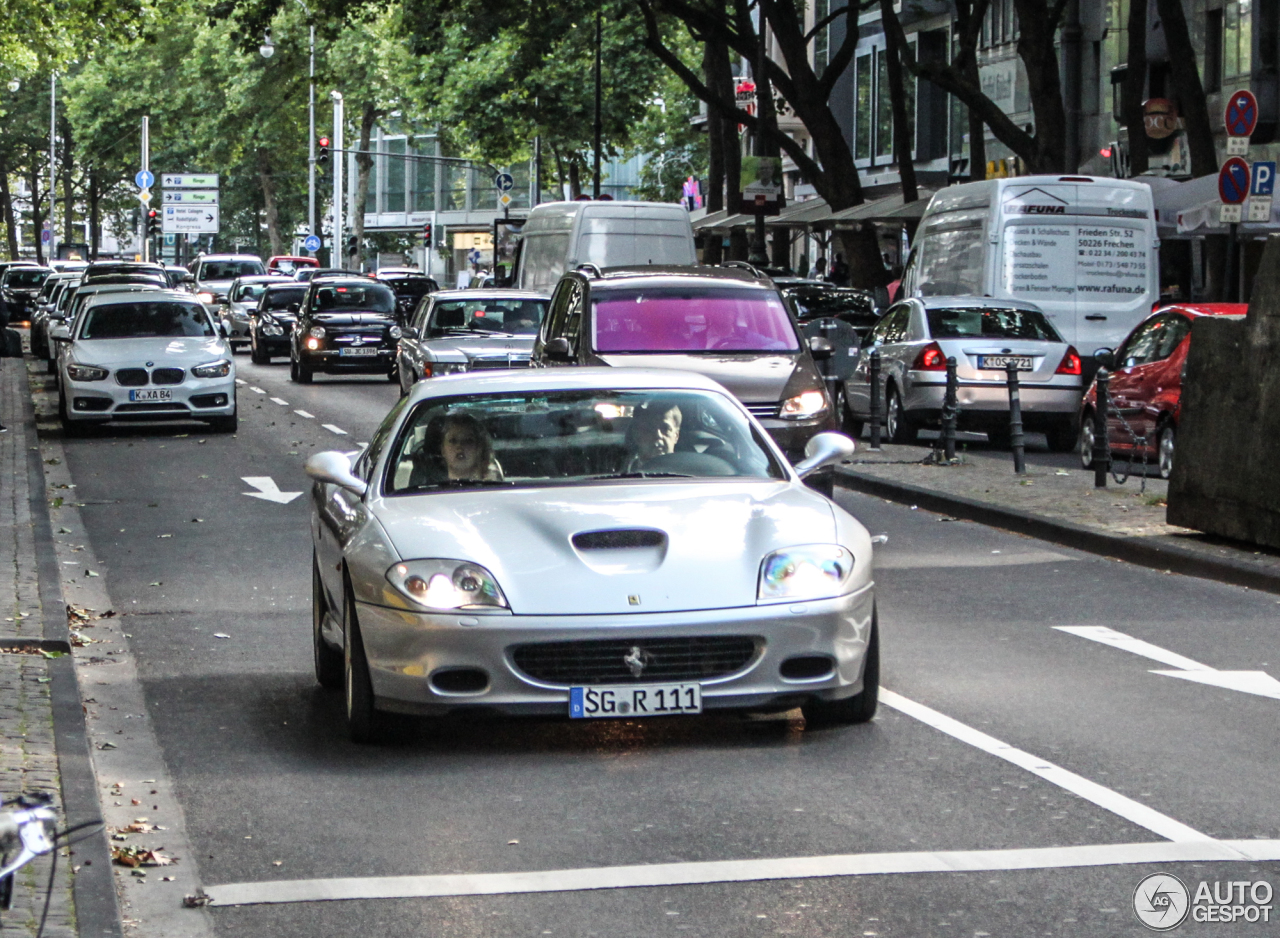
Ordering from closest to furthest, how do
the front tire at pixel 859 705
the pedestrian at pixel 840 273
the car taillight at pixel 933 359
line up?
the front tire at pixel 859 705, the car taillight at pixel 933 359, the pedestrian at pixel 840 273

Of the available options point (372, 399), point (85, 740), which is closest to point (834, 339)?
point (85, 740)

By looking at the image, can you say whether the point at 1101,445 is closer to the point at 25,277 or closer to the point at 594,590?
the point at 594,590

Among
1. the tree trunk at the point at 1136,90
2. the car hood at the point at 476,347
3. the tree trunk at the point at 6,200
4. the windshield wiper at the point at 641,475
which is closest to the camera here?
the windshield wiper at the point at 641,475

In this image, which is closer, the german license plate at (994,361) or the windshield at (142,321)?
the german license plate at (994,361)

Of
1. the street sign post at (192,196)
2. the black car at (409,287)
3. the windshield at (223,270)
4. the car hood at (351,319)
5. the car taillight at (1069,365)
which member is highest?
the street sign post at (192,196)

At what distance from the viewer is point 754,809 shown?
696 centimetres

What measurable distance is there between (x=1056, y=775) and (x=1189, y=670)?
2.61 m

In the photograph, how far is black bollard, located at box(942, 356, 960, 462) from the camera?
20641 millimetres

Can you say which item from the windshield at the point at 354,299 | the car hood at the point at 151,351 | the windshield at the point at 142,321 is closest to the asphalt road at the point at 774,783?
the car hood at the point at 151,351

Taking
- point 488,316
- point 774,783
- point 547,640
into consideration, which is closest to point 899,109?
point 488,316

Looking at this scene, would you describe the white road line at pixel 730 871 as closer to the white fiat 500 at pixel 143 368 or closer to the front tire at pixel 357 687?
the front tire at pixel 357 687

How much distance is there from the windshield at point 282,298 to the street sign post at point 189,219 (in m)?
47.9

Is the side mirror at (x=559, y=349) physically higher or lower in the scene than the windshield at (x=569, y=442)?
higher

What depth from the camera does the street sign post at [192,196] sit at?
94.2m
